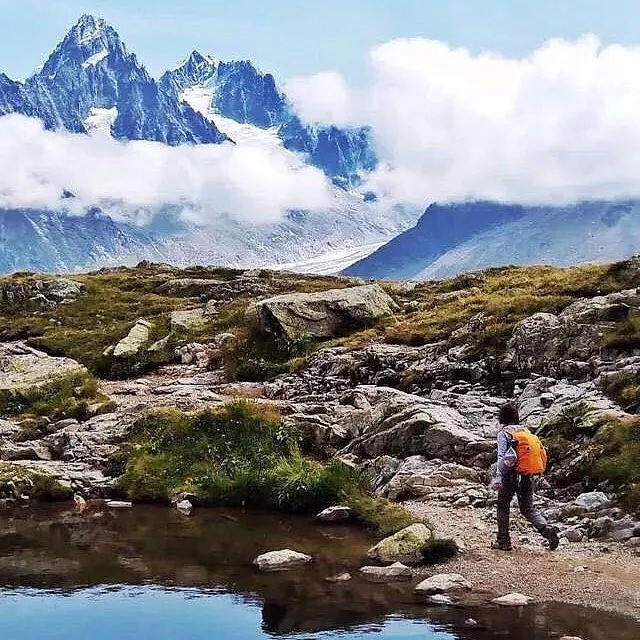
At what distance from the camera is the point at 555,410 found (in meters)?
30.0

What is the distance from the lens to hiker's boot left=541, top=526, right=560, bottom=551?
22.0 meters

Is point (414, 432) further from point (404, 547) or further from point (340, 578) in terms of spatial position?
point (340, 578)

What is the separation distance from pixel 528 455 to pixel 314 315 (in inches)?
1033

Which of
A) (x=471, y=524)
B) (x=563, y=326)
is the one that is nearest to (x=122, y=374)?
(x=563, y=326)

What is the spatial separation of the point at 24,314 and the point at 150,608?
53.1 m

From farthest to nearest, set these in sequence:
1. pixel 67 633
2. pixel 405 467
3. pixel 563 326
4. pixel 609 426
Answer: pixel 563 326
pixel 405 467
pixel 609 426
pixel 67 633

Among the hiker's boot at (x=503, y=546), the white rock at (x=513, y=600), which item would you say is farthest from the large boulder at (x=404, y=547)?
the white rock at (x=513, y=600)

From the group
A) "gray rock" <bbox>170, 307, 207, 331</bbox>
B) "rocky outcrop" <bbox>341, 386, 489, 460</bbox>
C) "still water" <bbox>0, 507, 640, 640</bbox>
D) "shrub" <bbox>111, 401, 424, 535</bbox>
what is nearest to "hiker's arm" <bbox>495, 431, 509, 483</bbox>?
"shrub" <bbox>111, 401, 424, 535</bbox>

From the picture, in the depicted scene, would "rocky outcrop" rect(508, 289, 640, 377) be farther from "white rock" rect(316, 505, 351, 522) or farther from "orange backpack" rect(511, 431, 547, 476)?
"orange backpack" rect(511, 431, 547, 476)

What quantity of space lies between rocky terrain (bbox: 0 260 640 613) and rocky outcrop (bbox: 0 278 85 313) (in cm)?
982

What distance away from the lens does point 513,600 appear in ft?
60.8

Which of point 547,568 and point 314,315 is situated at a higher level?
point 314,315

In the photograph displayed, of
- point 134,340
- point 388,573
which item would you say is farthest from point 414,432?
point 134,340

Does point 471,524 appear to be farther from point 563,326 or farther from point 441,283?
point 441,283
